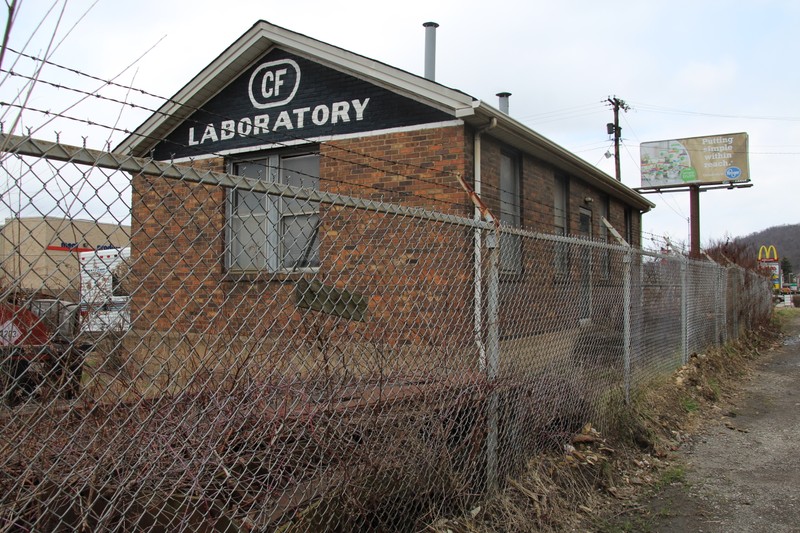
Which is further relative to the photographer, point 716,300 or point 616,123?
point 616,123

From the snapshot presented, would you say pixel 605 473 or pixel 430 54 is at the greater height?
pixel 430 54

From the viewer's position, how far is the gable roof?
7.98 metres

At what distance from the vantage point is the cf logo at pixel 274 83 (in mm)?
9703

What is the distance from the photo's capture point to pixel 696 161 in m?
35.0

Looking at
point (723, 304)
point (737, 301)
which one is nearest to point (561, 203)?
point (723, 304)

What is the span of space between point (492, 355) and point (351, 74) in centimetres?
626

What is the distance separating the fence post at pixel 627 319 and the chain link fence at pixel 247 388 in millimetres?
630

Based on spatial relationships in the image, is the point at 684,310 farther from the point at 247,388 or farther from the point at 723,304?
the point at 247,388

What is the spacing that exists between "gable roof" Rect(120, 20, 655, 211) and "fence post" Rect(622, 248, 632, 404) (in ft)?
9.15

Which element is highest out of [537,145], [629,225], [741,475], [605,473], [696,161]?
[696,161]

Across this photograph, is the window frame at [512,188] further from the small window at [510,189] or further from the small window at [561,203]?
the small window at [561,203]

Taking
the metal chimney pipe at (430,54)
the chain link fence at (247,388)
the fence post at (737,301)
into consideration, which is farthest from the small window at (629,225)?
the chain link fence at (247,388)

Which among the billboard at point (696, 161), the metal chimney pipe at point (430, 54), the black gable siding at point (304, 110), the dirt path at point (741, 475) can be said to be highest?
the billboard at point (696, 161)

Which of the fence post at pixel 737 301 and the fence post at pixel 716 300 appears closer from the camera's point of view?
the fence post at pixel 716 300
